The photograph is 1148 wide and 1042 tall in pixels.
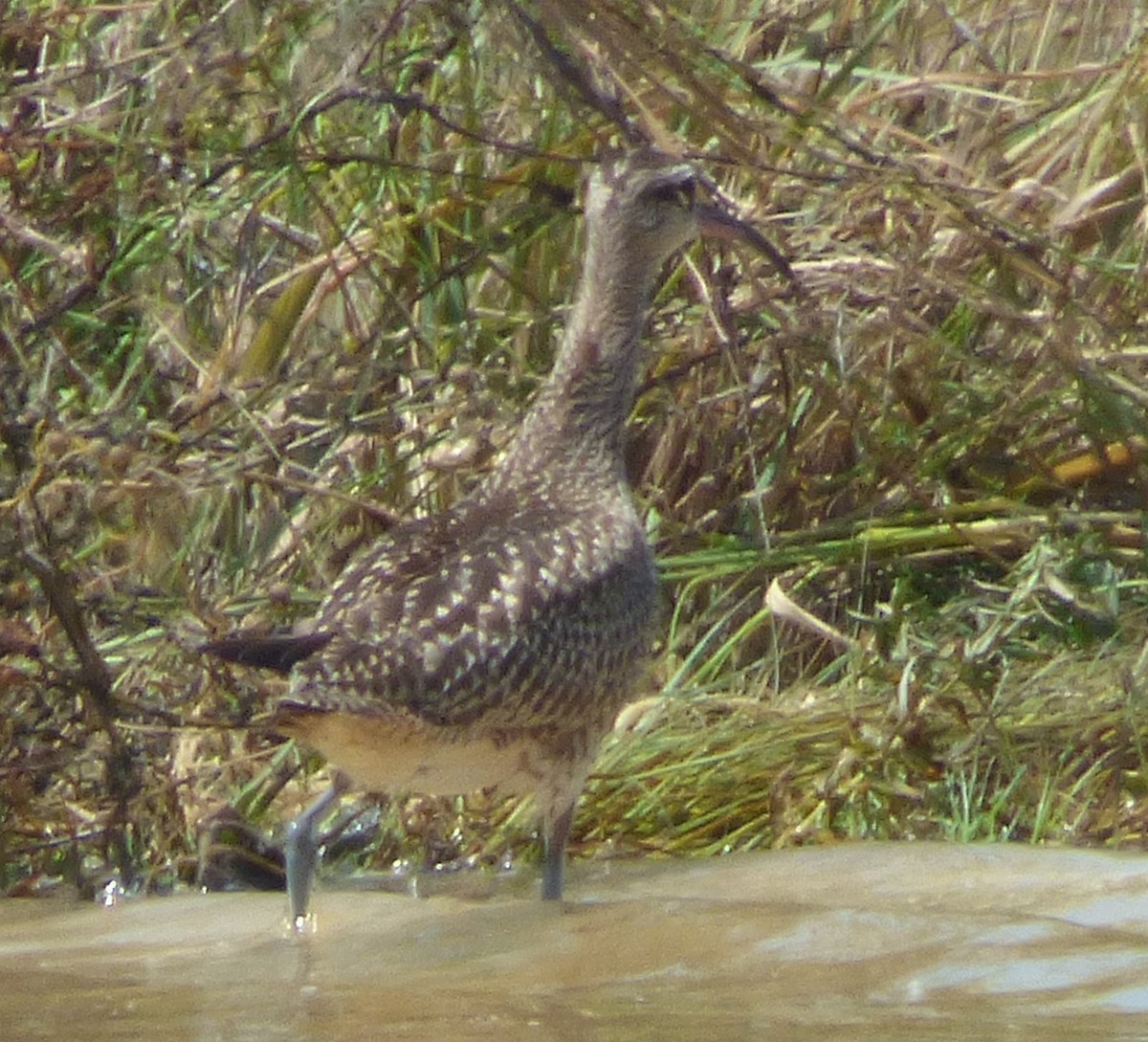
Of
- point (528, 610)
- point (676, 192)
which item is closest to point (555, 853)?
point (528, 610)

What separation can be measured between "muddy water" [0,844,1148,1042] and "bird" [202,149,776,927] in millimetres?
292

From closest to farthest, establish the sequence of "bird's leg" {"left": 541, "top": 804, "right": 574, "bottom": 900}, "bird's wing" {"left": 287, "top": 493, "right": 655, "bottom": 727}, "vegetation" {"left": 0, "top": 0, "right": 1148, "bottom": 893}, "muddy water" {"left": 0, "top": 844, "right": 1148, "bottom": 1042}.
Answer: "muddy water" {"left": 0, "top": 844, "right": 1148, "bottom": 1042} < "bird's wing" {"left": 287, "top": 493, "right": 655, "bottom": 727} < "bird's leg" {"left": 541, "top": 804, "right": 574, "bottom": 900} < "vegetation" {"left": 0, "top": 0, "right": 1148, "bottom": 893}

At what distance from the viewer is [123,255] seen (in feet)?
22.3

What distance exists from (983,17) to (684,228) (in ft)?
4.72

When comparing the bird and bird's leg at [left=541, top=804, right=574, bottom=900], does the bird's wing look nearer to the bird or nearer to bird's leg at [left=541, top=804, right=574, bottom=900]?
the bird

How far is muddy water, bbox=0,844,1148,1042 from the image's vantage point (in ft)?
15.7

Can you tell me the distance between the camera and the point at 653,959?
5254 mm

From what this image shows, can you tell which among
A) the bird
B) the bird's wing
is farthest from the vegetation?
the bird's wing

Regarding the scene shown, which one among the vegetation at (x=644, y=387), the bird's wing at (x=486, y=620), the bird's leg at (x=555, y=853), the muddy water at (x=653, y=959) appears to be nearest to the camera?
the muddy water at (x=653, y=959)

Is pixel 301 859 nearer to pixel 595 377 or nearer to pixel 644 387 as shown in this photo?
pixel 595 377

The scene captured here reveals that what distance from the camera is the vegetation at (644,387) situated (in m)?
6.44

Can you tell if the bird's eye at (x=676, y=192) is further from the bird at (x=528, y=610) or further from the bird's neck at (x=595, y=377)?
the bird's neck at (x=595, y=377)

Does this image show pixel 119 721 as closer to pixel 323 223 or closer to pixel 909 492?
pixel 323 223

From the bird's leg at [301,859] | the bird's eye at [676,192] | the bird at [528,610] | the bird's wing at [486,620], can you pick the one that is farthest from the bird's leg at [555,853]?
the bird's eye at [676,192]
